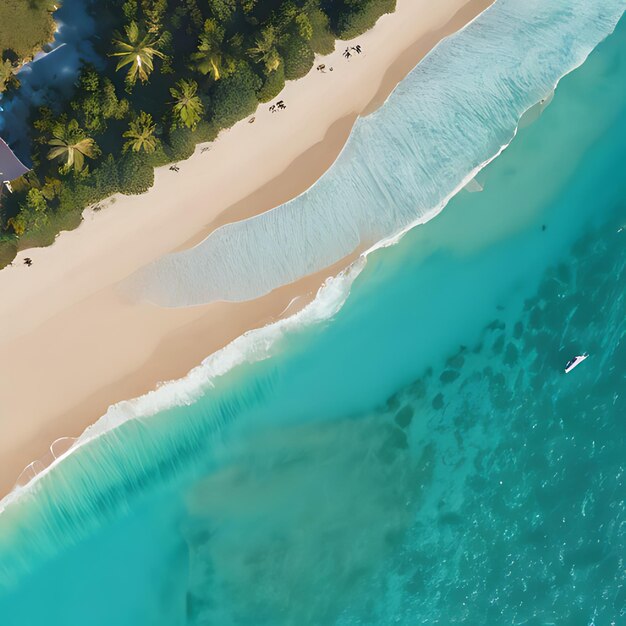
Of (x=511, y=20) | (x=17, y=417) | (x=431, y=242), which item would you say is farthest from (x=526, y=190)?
(x=17, y=417)

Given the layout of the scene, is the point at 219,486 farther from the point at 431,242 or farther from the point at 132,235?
the point at 431,242

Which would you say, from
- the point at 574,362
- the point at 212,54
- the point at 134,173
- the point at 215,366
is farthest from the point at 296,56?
the point at 574,362

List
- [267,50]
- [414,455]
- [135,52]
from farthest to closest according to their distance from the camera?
[414,455]
[267,50]
[135,52]

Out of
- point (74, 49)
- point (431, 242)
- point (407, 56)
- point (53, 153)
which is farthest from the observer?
point (431, 242)

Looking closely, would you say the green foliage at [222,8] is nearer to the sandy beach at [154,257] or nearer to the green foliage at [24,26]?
the sandy beach at [154,257]

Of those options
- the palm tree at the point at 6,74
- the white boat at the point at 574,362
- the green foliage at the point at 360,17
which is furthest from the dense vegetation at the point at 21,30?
the white boat at the point at 574,362

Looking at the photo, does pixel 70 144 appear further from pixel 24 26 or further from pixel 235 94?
pixel 235 94

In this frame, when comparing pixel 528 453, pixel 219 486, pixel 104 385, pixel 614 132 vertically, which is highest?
pixel 104 385
